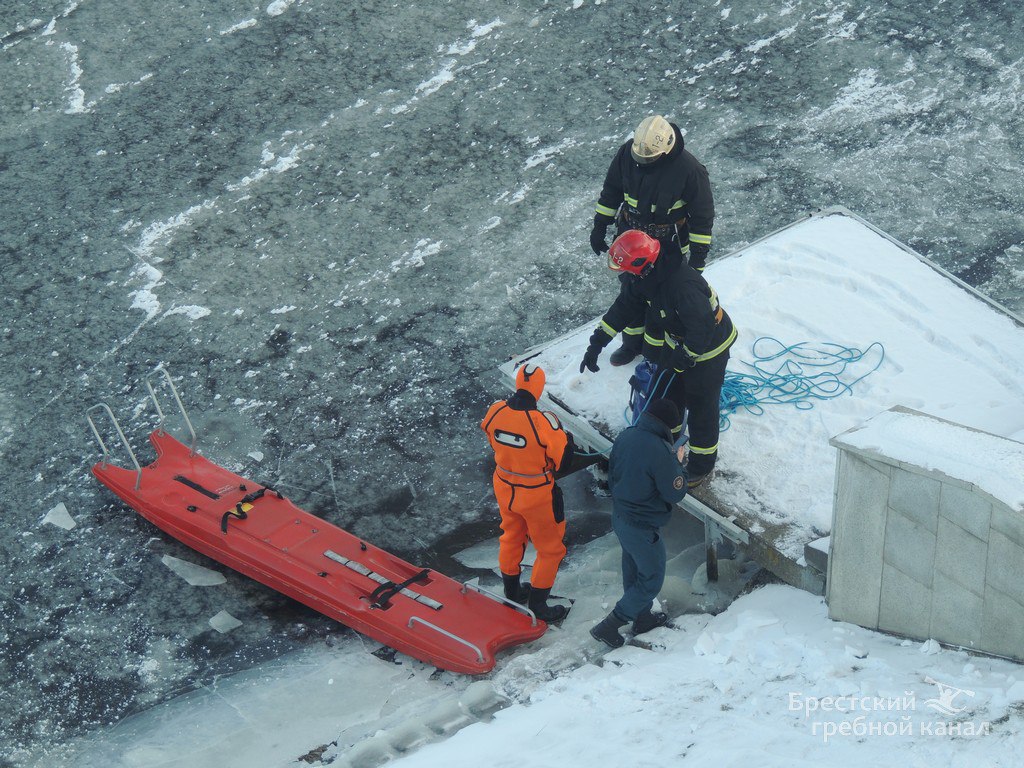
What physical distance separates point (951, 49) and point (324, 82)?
216 inches

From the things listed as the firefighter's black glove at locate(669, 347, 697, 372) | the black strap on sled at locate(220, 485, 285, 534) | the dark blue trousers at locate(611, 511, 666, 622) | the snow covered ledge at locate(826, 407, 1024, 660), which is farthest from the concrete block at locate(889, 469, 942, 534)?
the black strap on sled at locate(220, 485, 285, 534)

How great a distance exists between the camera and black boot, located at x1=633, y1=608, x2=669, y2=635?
4883mm

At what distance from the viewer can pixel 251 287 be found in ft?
24.2

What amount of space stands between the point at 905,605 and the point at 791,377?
1800 mm

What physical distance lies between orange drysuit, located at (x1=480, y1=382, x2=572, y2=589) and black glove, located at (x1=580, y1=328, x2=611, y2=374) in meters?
0.91

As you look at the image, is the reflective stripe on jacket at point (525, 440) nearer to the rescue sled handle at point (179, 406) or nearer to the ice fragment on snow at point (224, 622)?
the ice fragment on snow at point (224, 622)

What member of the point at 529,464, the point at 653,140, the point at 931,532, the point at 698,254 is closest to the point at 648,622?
the point at 529,464

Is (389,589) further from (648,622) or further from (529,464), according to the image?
(648,622)

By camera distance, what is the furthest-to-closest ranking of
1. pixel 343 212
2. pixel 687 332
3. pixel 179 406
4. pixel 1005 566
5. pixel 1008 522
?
1. pixel 343 212
2. pixel 179 406
3. pixel 687 332
4. pixel 1005 566
5. pixel 1008 522

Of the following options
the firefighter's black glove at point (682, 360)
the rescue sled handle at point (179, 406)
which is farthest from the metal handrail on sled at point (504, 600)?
the rescue sled handle at point (179, 406)

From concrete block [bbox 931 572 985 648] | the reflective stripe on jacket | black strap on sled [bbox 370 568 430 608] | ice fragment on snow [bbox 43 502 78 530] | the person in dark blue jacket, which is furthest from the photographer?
ice fragment on snow [bbox 43 502 78 530]

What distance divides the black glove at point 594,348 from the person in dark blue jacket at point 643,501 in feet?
3.71

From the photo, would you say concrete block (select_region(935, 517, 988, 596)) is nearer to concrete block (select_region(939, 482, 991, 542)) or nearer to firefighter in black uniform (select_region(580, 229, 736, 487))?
concrete block (select_region(939, 482, 991, 542))

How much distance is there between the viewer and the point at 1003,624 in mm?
3836
